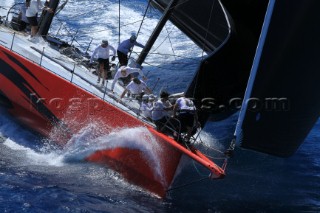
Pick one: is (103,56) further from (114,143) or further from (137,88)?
(114,143)

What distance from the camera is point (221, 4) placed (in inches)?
480

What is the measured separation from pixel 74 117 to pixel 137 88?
133 centimetres

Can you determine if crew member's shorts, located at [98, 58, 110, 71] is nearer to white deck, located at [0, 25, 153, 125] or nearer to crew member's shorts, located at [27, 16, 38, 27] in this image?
white deck, located at [0, 25, 153, 125]

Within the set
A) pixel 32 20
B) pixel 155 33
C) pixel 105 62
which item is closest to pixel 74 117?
pixel 105 62

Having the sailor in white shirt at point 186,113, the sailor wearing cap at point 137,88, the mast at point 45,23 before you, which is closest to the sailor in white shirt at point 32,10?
the mast at point 45,23

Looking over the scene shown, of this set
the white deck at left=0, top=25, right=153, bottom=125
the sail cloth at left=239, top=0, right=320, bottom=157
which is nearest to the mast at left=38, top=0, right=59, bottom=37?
the white deck at left=0, top=25, right=153, bottom=125

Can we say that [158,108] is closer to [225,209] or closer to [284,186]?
[225,209]

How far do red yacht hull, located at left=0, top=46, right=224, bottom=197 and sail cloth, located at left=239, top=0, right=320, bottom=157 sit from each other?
1071mm

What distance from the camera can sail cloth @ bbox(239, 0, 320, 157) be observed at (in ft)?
30.7

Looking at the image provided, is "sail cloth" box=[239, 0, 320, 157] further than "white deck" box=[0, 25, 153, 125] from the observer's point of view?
No

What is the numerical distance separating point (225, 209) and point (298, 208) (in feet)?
4.46

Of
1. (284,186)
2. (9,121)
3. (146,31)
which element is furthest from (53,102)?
(146,31)

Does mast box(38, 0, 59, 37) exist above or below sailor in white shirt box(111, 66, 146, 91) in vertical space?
above

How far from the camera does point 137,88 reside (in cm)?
1173
